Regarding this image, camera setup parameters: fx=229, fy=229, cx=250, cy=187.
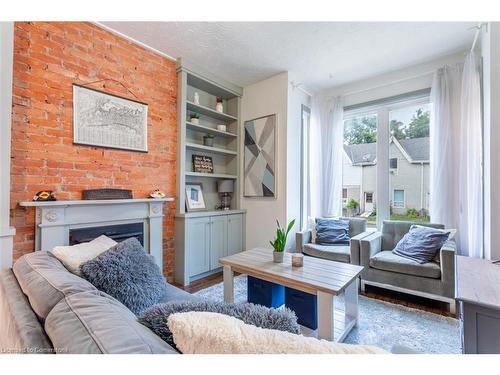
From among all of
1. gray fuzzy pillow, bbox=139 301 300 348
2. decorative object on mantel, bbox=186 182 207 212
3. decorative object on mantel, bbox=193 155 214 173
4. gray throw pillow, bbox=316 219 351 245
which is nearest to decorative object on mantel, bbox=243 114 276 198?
decorative object on mantel, bbox=193 155 214 173

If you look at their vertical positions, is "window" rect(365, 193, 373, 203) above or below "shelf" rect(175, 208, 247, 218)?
above

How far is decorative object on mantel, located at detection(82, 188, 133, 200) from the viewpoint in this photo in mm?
2193

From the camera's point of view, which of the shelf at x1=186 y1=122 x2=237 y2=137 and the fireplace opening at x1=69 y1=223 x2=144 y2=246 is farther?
the shelf at x1=186 y1=122 x2=237 y2=137

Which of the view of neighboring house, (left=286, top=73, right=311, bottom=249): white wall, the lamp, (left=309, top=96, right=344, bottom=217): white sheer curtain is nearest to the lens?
the view of neighboring house

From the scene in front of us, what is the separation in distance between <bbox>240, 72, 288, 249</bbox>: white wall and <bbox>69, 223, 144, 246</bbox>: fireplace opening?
158 centimetres

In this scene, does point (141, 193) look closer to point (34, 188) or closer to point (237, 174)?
point (34, 188)

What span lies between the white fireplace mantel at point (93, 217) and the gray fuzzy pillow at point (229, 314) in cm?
173

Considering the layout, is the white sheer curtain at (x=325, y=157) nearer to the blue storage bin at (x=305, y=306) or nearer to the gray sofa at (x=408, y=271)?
the gray sofa at (x=408, y=271)

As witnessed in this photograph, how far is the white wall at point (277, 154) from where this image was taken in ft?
10.5

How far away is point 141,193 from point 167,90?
1334 millimetres

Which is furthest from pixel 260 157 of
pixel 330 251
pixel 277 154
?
pixel 330 251

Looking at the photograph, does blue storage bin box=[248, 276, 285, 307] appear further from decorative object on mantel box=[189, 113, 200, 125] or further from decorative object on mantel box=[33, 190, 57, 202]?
decorative object on mantel box=[189, 113, 200, 125]

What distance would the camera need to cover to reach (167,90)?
9.49 ft
